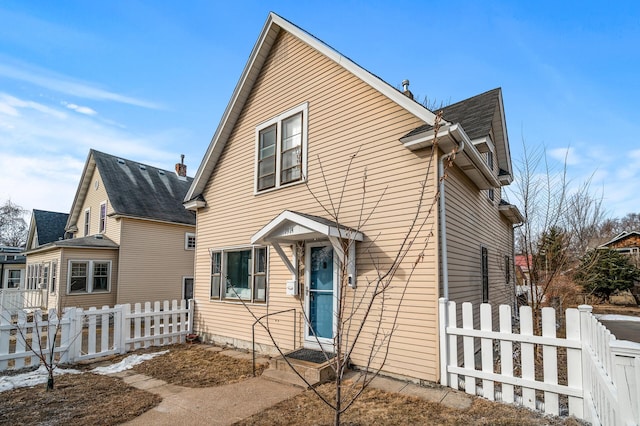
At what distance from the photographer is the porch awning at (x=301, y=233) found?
18.7 feet

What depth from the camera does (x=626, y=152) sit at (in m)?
14.9

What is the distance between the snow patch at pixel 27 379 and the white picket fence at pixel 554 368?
21.9 feet

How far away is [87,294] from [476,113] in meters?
16.8

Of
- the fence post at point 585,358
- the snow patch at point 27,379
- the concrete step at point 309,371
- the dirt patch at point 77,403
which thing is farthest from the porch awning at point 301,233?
the snow patch at point 27,379

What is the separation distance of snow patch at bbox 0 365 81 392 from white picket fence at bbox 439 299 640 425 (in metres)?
6.68

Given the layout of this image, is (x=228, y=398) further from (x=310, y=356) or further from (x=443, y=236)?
(x=443, y=236)

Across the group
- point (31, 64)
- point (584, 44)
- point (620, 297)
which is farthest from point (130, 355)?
point (620, 297)

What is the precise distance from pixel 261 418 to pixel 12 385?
14.9 feet

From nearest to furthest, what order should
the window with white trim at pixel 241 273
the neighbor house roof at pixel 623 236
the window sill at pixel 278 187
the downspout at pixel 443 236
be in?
1. the downspout at pixel 443 236
2. the window sill at pixel 278 187
3. the window with white trim at pixel 241 273
4. the neighbor house roof at pixel 623 236

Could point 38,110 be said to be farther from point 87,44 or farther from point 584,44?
point 584,44

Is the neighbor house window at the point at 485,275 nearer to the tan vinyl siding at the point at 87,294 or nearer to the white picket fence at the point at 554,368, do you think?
the white picket fence at the point at 554,368

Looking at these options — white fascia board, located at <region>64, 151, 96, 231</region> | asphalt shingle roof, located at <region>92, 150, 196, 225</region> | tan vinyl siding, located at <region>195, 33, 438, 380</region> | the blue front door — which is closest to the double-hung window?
white fascia board, located at <region>64, 151, 96, 231</region>

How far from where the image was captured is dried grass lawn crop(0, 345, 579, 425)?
389cm

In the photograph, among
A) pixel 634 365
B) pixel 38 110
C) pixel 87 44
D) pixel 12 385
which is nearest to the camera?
pixel 634 365
